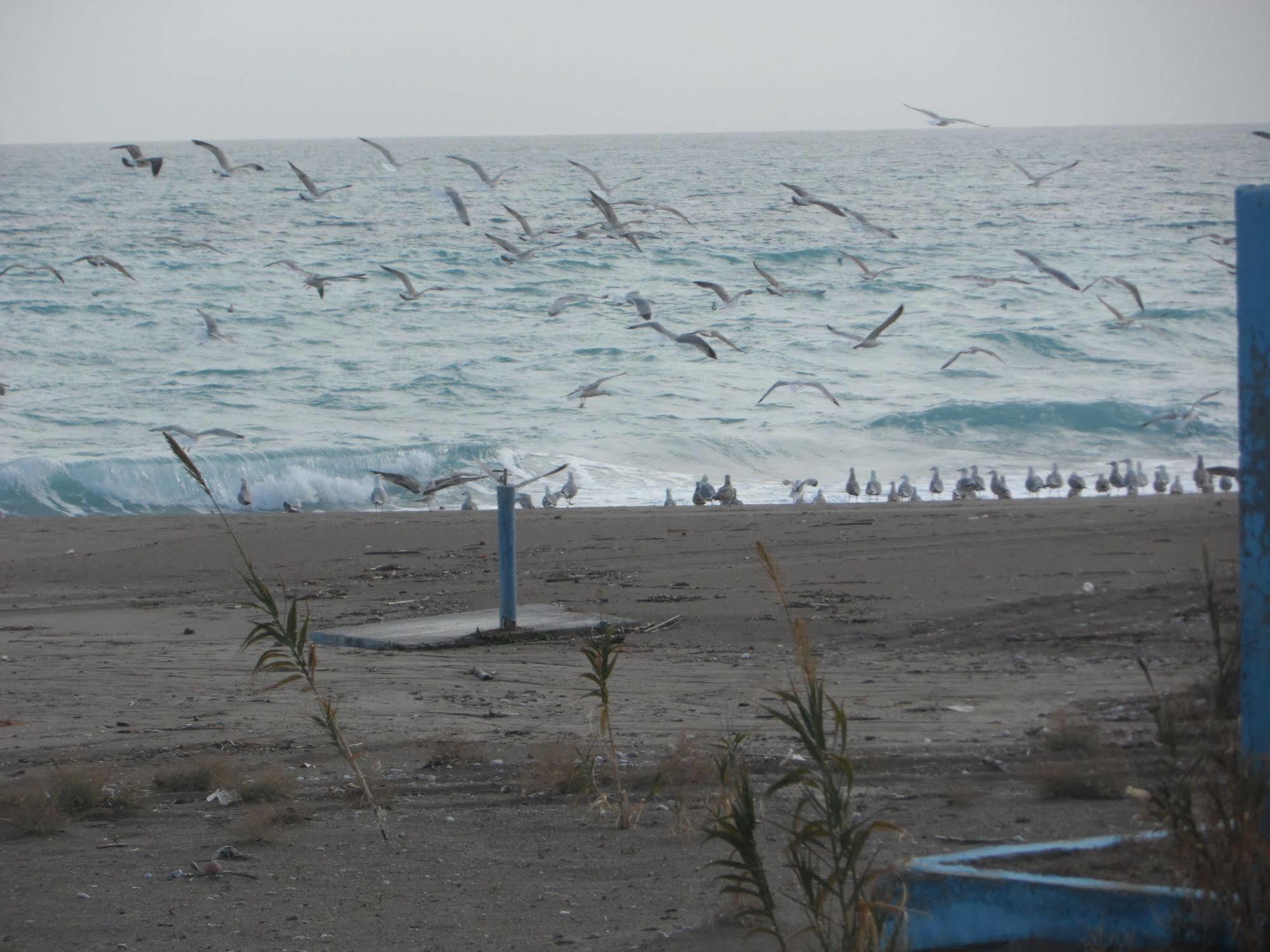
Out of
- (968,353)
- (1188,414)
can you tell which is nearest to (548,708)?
(1188,414)

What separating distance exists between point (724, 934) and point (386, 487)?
14.4 metres

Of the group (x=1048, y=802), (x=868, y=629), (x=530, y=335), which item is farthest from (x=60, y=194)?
(x=1048, y=802)

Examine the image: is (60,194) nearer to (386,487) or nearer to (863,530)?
(386,487)

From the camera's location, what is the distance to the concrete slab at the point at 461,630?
24.2 ft

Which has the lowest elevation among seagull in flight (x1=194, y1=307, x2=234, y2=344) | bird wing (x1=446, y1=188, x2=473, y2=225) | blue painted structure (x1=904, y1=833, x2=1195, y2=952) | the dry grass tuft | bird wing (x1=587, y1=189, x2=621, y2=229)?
the dry grass tuft

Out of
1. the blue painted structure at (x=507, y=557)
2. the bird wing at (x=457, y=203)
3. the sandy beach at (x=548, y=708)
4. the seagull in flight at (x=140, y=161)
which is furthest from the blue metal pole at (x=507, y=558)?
the bird wing at (x=457, y=203)

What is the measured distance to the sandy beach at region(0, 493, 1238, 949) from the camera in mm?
3521

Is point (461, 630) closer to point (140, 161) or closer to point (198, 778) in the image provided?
point (198, 778)

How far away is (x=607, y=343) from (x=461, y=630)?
2158cm

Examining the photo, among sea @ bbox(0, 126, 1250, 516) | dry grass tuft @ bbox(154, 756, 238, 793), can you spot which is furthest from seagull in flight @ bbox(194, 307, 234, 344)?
dry grass tuft @ bbox(154, 756, 238, 793)

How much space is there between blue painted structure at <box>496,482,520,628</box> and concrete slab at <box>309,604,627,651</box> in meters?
0.09

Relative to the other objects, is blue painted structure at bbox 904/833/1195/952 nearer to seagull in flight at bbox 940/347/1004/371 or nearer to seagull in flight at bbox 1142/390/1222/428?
seagull in flight at bbox 940/347/1004/371

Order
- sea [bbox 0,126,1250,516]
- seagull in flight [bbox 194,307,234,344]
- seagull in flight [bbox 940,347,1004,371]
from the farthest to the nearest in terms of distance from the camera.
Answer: sea [bbox 0,126,1250,516] → seagull in flight [bbox 194,307,234,344] → seagull in flight [bbox 940,347,1004,371]

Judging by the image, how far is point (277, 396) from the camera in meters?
24.0
